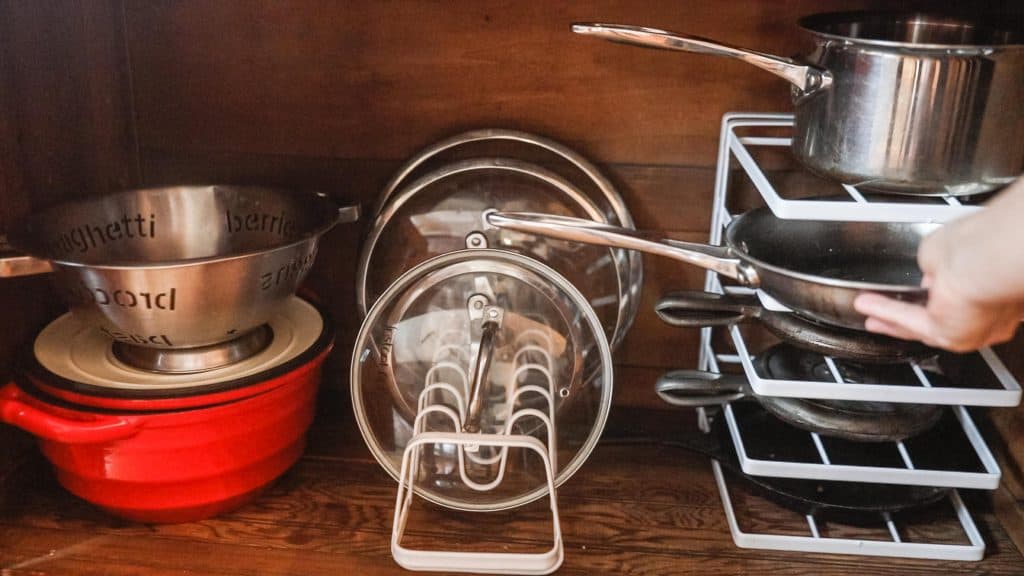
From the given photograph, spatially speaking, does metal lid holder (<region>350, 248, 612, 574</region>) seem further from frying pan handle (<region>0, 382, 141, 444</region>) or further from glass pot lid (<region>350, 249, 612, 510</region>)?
frying pan handle (<region>0, 382, 141, 444</region>)

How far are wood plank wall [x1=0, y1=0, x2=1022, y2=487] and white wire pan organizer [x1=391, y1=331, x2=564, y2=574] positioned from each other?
0.22 meters

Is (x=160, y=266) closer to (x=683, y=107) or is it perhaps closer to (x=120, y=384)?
(x=120, y=384)

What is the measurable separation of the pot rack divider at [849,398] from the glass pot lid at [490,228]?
0.12 metres

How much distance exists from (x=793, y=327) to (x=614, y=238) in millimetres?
191

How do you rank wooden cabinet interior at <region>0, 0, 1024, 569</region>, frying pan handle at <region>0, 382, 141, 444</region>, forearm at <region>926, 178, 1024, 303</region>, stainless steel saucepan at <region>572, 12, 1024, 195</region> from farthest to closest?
1. wooden cabinet interior at <region>0, 0, 1024, 569</region>
2. frying pan handle at <region>0, 382, 141, 444</region>
3. stainless steel saucepan at <region>572, 12, 1024, 195</region>
4. forearm at <region>926, 178, 1024, 303</region>

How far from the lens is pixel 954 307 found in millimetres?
541

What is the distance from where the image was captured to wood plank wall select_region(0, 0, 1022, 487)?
95cm

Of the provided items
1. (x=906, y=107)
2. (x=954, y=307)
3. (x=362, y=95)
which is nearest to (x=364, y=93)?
(x=362, y=95)

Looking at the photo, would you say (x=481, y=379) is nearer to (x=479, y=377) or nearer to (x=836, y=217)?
(x=479, y=377)

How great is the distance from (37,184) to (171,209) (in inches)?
5.1

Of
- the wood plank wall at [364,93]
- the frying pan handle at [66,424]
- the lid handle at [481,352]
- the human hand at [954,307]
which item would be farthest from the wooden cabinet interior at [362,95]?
the human hand at [954,307]

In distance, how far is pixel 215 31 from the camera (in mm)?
1014

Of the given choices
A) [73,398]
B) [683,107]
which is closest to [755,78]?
[683,107]

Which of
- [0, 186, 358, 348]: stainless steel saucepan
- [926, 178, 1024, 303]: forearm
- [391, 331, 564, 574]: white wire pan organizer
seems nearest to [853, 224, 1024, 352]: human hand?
[926, 178, 1024, 303]: forearm
